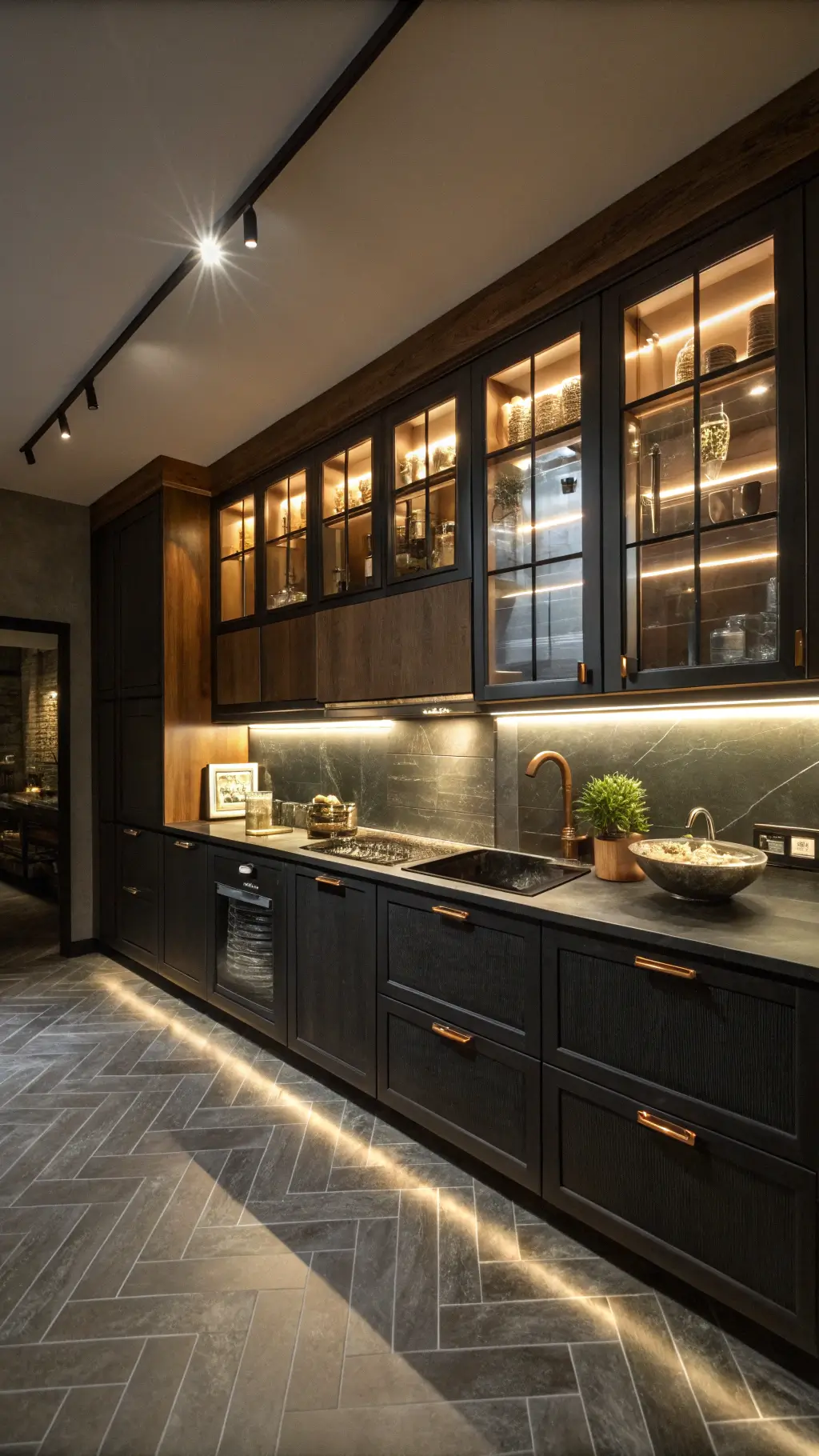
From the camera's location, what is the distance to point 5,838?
22.8 ft

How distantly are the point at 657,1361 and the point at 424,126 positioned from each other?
3057 mm

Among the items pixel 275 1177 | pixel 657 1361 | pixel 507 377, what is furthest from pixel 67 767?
pixel 657 1361

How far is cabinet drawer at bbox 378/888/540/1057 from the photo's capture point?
1982 millimetres

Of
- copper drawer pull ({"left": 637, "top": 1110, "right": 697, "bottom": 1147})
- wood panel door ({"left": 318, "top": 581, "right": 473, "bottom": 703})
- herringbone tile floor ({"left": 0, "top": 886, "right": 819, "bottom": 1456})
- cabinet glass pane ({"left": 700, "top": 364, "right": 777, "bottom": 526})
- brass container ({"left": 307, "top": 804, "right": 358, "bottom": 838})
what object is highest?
cabinet glass pane ({"left": 700, "top": 364, "right": 777, "bottom": 526})

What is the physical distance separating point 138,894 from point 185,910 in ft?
2.04

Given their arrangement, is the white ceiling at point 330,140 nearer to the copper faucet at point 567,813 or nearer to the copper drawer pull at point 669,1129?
the copper faucet at point 567,813

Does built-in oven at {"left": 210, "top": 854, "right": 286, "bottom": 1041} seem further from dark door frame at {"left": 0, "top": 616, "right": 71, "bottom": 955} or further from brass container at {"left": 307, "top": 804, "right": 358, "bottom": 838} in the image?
dark door frame at {"left": 0, "top": 616, "right": 71, "bottom": 955}

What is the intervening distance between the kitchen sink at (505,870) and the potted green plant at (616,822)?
14cm

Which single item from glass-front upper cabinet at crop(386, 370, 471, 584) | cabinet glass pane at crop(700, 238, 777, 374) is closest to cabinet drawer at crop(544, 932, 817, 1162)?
glass-front upper cabinet at crop(386, 370, 471, 584)

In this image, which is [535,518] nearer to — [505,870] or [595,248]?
[595,248]

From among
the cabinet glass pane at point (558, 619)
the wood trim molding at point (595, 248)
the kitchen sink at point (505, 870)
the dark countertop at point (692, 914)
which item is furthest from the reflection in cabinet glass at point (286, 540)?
the dark countertop at point (692, 914)

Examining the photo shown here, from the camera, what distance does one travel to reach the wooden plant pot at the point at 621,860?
2219 millimetres

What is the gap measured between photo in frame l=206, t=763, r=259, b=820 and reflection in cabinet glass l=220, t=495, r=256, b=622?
0.89m

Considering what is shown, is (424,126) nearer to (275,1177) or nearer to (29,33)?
(29,33)
